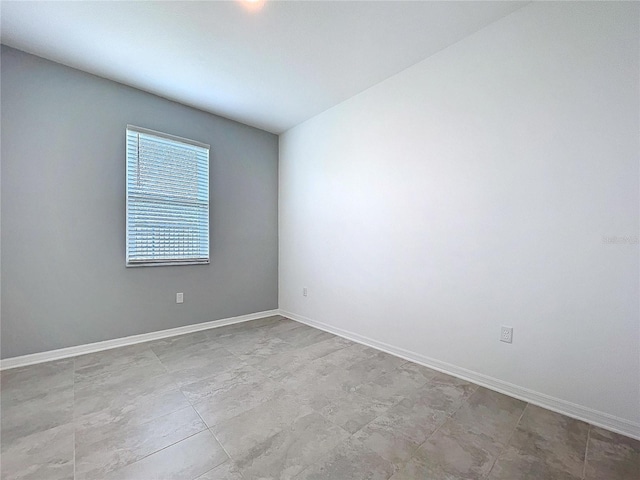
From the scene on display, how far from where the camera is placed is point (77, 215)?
2.68 metres

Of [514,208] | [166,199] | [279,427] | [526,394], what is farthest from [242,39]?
[526,394]

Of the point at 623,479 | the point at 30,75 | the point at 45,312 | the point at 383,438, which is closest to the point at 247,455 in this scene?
the point at 383,438

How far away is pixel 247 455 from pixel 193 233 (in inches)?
103

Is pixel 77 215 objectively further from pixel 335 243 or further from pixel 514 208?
pixel 514 208

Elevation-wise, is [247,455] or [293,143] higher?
[293,143]

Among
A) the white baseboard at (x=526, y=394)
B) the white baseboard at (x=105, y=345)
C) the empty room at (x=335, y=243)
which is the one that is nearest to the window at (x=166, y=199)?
the empty room at (x=335, y=243)

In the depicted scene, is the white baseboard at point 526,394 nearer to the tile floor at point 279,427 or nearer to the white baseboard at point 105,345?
the tile floor at point 279,427

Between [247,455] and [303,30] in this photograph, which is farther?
[303,30]

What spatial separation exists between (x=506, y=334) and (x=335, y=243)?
1.92 metres

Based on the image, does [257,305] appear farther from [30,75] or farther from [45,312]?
[30,75]

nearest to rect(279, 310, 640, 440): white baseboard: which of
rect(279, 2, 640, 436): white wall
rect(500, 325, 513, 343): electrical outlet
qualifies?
rect(279, 2, 640, 436): white wall

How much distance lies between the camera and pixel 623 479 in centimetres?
129

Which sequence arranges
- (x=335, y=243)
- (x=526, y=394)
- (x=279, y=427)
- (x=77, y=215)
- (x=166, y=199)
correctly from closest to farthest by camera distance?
(x=279, y=427) < (x=526, y=394) < (x=77, y=215) < (x=166, y=199) < (x=335, y=243)

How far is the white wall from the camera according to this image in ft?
5.40
